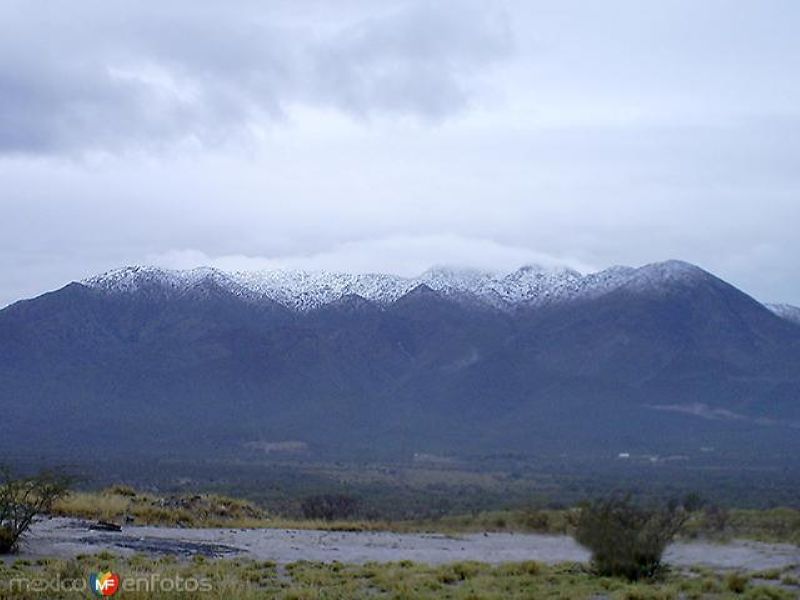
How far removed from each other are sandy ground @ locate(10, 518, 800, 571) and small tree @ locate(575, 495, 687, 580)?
1.82 meters

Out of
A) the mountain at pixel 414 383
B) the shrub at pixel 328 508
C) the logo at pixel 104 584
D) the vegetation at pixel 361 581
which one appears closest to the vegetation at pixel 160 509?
the shrub at pixel 328 508

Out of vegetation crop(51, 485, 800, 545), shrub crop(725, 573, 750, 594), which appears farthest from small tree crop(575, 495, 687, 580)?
vegetation crop(51, 485, 800, 545)

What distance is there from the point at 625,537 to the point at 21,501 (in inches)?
508

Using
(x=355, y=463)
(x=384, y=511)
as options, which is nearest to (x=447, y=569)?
(x=384, y=511)

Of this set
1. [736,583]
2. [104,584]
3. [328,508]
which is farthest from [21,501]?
[328,508]

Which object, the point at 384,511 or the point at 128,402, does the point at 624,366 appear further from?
the point at 384,511

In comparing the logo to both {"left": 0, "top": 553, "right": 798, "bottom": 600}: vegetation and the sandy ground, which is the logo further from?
the sandy ground

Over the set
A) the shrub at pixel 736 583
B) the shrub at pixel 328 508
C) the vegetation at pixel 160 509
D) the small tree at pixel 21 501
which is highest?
the small tree at pixel 21 501

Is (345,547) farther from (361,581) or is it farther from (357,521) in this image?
(357,521)

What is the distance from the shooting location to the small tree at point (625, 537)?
22.5 meters

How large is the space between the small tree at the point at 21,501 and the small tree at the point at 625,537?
11.3m

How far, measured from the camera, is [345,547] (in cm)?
2800

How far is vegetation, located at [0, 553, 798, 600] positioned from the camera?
1798 centimetres

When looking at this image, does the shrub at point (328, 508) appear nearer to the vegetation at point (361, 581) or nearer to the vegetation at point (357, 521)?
the vegetation at point (357, 521)
